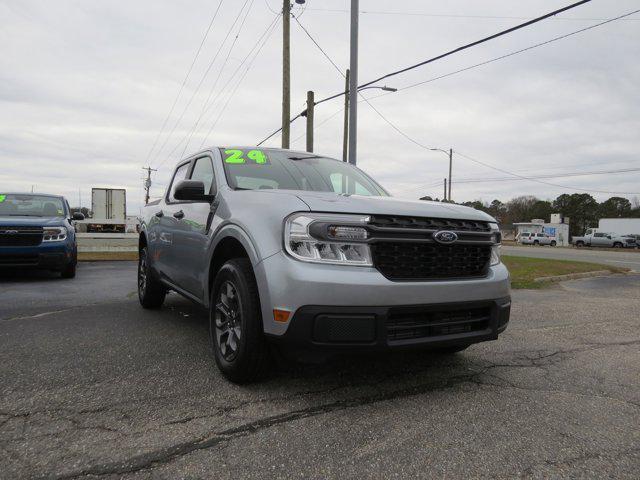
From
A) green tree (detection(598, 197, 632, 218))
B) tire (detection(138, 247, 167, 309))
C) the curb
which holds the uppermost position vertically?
green tree (detection(598, 197, 632, 218))

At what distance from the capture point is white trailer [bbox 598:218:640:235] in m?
58.1

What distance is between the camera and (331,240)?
2.67 m

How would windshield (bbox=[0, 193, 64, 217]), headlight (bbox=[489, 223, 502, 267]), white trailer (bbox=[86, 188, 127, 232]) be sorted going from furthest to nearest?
white trailer (bbox=[86, 188, 127, 232])
windshield (bbox=[0, 193, 64, 217])
headlight (bbox=[489, 223, 502, 267])

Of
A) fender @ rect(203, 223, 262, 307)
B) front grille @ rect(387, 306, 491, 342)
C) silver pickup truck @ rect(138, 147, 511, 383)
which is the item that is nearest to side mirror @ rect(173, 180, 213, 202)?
silver pickup truck @ rect(138, 147, 511, 383)

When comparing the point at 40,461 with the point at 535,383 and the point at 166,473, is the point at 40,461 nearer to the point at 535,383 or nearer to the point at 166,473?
the point at 166,473

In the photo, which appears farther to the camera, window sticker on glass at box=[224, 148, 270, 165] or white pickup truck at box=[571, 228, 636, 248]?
white pickup truck at box=[571, 228, 636, 248]

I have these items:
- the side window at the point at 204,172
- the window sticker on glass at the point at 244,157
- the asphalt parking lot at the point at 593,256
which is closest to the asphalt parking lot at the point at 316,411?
the side window at the point at 204,172

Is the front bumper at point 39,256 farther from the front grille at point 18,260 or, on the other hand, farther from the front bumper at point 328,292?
the front bumper at point 328,292

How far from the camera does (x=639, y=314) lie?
20.3ft

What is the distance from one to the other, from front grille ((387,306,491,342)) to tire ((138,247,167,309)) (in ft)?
11.7

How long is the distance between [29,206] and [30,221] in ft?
3.98

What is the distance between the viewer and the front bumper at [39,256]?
25.6ft

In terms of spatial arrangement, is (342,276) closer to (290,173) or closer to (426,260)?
(426,260)

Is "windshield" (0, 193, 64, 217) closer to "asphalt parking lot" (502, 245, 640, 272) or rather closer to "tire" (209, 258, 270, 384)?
"tire" (209, 258, 270, 384)
